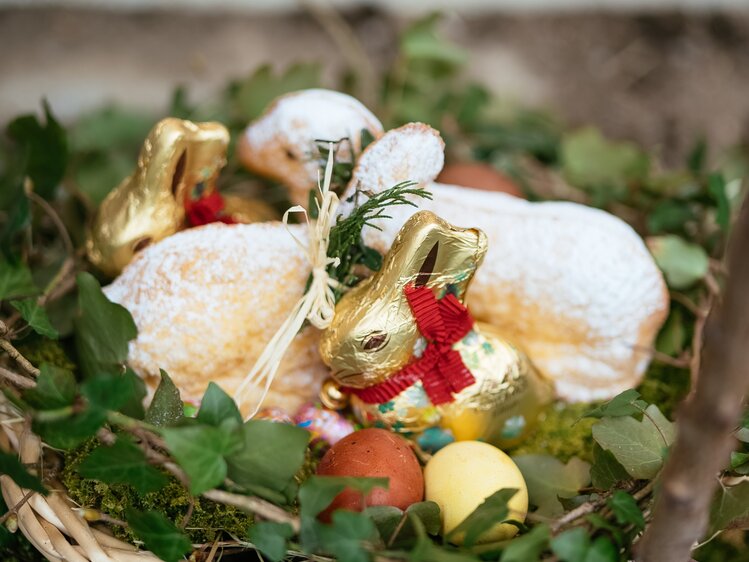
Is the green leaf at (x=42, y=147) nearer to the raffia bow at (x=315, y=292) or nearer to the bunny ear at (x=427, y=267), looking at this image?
the raffia bow at (x=315, y=292)

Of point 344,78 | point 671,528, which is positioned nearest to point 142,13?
point 344,78

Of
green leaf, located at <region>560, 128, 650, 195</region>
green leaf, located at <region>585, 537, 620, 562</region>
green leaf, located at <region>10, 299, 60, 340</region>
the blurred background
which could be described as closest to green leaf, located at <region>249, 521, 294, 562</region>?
green leaf, located at <region>585, 537, 620, 562</region>

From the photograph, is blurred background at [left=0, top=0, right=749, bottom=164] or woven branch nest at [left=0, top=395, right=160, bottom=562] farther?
blurred background at [left=0, top=0, right=749, bottom=164]

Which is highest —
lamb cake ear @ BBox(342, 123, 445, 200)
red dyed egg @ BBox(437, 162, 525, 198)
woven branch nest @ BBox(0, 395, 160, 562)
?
lamb cake ear @ BBox(342, 123, 445, 200)

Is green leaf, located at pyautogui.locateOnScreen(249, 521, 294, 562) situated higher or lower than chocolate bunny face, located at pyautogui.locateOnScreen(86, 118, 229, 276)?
lower

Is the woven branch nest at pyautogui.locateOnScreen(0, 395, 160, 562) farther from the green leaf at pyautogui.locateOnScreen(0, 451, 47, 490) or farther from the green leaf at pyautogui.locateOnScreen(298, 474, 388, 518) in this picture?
the green leaf at pyautogui.locateOnScreen(298, 474, 388, 518)

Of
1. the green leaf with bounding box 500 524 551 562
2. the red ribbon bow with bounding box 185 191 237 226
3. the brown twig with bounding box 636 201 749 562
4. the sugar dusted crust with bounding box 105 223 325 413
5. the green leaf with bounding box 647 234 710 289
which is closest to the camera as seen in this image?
the brown twig with bounding box 636 201 749 562

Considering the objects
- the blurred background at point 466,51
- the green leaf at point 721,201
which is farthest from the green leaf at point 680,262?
the blurred background at point 466,51
